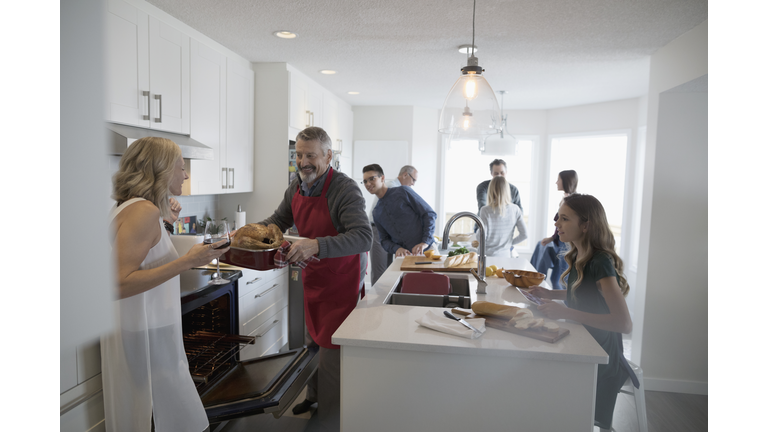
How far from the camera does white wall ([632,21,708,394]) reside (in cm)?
284

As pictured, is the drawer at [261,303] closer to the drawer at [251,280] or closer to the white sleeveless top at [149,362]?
the drawer at [251,280]

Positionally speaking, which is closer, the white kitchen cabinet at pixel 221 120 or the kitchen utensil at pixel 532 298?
the kitchen utensil at pixel 532 298

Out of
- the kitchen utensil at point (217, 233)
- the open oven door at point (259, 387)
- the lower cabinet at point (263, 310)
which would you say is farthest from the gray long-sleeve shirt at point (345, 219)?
the lower cabinet at point (263, 310)

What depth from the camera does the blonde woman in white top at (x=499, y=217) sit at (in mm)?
3637

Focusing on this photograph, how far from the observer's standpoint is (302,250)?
1.57 metres

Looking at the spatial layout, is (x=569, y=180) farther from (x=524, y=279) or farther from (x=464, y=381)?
(x=464, y=381)

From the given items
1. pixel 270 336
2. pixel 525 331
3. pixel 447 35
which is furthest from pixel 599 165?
pixel 525 331

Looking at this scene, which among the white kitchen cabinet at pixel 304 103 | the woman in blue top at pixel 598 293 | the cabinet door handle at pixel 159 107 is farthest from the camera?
the white kitchen cabinet at pixel 304 103

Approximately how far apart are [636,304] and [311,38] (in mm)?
2887

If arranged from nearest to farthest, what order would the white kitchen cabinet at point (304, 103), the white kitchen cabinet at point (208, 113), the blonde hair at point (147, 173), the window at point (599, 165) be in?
the blonde hair at point (147, 173) < the white kitchen cabinet at point (208, 113) < the white kitchen cabinet at point (304, 103) < the window at point (599, 165)

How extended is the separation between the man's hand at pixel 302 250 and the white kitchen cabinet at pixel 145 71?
48.8 inches

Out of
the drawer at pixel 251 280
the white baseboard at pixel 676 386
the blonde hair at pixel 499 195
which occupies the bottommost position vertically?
the white baseboard at pixel 676 386

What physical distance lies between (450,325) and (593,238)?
644 millimetres

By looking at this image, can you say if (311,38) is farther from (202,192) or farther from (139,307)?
(139,307)
